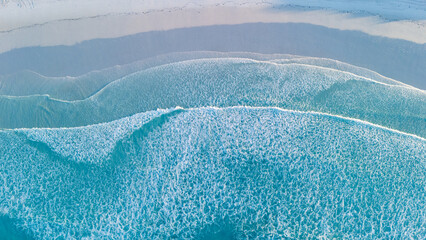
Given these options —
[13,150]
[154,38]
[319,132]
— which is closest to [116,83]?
[154,38]

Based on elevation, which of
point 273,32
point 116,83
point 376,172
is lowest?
point 376,172

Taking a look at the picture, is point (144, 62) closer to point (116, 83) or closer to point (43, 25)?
point (116, 83)

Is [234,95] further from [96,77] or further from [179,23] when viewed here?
[96,77]

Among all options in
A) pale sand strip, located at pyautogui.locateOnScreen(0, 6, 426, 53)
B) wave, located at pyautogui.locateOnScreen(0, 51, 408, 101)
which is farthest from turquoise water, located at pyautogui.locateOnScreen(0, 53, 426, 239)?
pale sand strip, located at pyautogui.locateOnScreen(0, 6, 426, 53)

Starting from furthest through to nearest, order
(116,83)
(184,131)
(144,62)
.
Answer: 1. (144,62)
2. (116,83)
3. (184,131)

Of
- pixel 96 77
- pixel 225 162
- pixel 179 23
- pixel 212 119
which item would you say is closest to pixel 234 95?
pixel 212 119

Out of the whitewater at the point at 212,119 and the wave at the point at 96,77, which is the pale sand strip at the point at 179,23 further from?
the wave at the point at 96,77

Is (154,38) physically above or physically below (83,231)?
above
